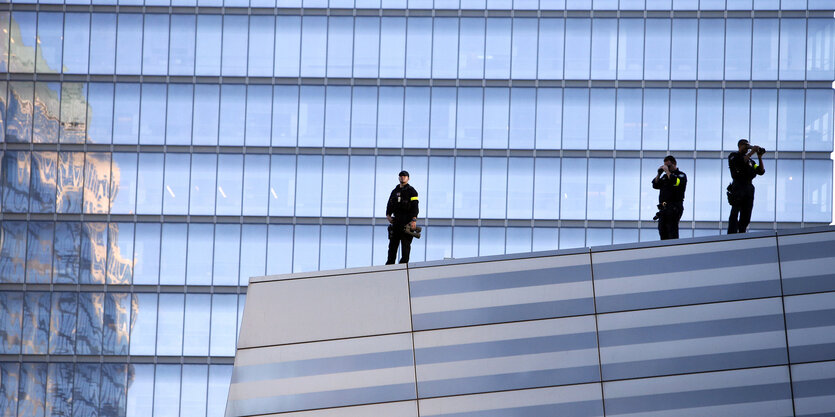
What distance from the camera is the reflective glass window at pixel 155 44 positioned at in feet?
144

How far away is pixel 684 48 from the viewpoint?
4309cm

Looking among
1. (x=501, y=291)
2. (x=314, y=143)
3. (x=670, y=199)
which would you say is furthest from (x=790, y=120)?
(x=501, y=291)

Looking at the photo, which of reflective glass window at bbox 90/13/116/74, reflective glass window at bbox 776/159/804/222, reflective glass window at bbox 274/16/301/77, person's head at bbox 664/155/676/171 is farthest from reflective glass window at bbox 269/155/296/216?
person's head at bbox 664/155/676/171

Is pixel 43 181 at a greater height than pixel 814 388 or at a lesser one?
greater

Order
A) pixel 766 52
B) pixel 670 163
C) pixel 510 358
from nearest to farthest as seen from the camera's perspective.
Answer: pixel 510 358 → pixel 670 163 → pixel 766 52

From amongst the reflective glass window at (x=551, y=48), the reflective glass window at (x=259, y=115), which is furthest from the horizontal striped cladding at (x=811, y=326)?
the reflective glass window at (x=259, y=115)

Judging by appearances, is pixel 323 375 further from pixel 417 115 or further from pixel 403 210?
pixel 417 115

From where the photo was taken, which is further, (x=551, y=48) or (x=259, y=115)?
(x=259, y=115)

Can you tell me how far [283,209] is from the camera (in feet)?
142

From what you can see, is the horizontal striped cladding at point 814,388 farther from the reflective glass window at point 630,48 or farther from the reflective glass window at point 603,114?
the reflective glass window at point 630,48

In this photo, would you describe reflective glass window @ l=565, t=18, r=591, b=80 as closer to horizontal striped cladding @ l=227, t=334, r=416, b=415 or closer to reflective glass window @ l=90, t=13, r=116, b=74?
reflective glass window @ l=90, t=13, r=116, b=74

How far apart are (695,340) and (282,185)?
2774 centimetres

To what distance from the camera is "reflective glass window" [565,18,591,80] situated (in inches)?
1704

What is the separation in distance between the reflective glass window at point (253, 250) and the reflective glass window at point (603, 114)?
13.9 meters
